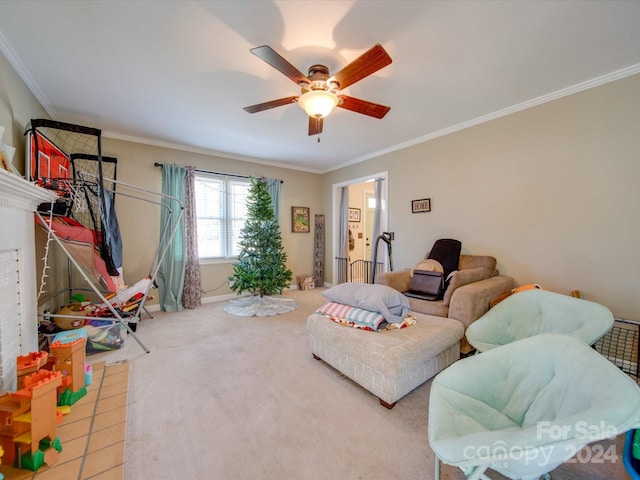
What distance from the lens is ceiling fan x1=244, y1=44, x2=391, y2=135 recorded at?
1554 mm

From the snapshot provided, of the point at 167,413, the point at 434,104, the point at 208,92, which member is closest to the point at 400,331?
the point at 167,413

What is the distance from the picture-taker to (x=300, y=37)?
1789mm

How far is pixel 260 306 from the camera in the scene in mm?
3988

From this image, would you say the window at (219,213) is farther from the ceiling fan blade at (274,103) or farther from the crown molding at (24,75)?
the ceiling fan blade at (274,103)

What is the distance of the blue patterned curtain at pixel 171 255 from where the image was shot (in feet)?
12.8

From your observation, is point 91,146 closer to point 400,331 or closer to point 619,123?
point 400,331

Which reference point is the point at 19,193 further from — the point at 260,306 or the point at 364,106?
the point at 260,306

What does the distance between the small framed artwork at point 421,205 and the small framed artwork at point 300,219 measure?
2.36 meters

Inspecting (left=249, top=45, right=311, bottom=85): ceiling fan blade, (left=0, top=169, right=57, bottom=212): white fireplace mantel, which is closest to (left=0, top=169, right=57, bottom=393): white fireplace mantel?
(left=0, top=169, right=57, bottom=212): white fireplace mantel

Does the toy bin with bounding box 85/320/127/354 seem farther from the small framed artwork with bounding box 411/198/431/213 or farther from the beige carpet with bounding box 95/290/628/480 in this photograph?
the small framed artwork with bounding box 411/198/431/213

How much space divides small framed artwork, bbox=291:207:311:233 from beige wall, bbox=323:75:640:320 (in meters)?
2.61

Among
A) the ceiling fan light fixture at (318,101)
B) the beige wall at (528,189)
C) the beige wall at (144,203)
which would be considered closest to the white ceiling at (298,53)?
the beige wall at (528,189)

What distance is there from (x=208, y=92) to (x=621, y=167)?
3.89 m

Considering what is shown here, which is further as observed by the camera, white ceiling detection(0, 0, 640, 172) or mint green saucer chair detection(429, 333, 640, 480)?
white ceiling detection(0, 0, 640, 172)
